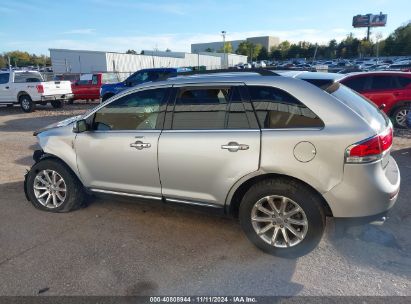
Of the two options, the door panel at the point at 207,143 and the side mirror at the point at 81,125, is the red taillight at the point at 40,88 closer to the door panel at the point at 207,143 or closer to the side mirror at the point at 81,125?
the side mirror at the point at 81,125

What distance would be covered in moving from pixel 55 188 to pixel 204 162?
7.15ft

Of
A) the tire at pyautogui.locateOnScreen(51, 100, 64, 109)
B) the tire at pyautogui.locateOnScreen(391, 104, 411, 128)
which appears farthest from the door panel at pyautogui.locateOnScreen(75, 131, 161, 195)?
the tire at pyautogui.locateOnScreen(51, 100, 64, 109)

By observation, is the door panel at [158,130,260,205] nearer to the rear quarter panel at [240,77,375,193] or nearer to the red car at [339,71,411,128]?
the rear quarter panel at [240,77,375,193]

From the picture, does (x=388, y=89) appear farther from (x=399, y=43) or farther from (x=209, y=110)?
(x=399, y=43)

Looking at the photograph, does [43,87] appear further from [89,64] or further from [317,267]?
[89,64]

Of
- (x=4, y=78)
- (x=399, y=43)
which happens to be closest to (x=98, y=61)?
(x=4, y=78)

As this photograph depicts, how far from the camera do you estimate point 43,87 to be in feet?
44.9

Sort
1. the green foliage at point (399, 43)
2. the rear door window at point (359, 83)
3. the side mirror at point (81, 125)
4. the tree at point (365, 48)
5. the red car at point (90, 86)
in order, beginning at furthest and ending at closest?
the tree at point (365, 48)
the green foliage at point (399, 43)
the red car at point (90, 86)
the rear door window at point (359, 83)
the side mirror at point (81, 125)

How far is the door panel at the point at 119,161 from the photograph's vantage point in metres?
3.52

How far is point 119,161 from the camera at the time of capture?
368cm

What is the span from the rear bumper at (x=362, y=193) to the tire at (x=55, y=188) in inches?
117

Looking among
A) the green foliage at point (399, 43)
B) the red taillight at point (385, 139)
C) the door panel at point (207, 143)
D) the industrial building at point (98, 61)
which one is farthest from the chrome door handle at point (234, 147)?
the green foliage at point (399, 43)

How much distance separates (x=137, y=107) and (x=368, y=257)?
9.23ft

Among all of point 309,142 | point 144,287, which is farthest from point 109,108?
point 309,142
